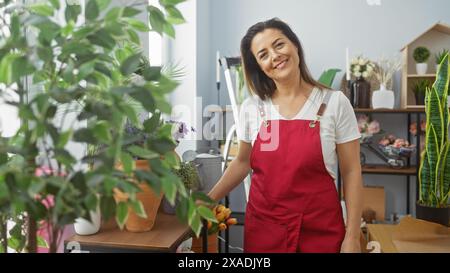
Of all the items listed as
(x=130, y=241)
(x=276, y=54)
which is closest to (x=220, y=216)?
(x=130, y=241)

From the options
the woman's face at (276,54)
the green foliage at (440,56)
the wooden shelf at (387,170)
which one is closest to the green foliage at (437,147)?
the green foliage at (440,56)

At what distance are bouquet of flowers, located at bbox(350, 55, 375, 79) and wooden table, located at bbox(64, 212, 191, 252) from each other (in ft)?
7.78

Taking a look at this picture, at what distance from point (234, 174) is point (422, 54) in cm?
235

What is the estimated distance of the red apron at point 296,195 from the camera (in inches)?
53.2

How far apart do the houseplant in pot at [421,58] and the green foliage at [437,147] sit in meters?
0.74

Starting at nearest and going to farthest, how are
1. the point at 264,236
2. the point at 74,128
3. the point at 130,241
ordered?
1. the point at 74,128
2. the point at 130,241
3. the point at 264,236

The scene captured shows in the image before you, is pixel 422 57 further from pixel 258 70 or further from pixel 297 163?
pixel 297 163

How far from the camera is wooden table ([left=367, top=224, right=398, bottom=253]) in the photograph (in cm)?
144

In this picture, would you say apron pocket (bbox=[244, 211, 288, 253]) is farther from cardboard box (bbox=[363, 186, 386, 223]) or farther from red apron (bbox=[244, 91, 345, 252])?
cardboard box (bbox=[363, 186, 386, 223])

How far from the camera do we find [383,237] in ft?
5.13

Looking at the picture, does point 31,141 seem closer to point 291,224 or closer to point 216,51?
point 291,224

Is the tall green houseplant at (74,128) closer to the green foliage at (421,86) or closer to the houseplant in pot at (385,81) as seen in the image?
the houseplant in pot at (385,81)
